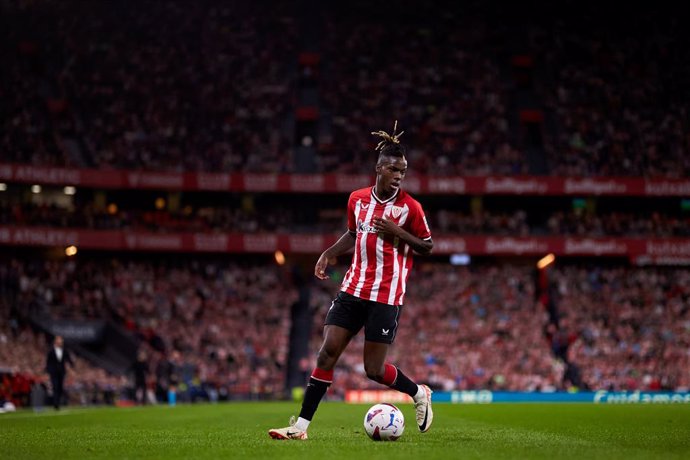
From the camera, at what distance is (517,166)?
4581 centimetres

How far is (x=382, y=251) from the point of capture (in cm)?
1006

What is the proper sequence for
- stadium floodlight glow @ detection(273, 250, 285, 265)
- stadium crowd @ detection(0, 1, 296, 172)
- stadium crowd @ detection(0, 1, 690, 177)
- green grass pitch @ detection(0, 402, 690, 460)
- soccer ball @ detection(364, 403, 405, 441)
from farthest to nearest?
stadium floodlight glow @ detection(273, 250, 285, 265) → stadium crowd @ detection(0, 1, 690, 177) → stadium crowd @ detection(0, 1, 296, 172) → soccer ball @ detection(364, 403, 405, 441) → green grass pitch @ detection(0, 402, 690, 460)

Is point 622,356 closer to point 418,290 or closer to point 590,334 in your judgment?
point 590,334

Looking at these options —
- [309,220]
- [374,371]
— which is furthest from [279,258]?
[374,371]

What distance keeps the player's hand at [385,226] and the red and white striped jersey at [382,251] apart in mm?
178

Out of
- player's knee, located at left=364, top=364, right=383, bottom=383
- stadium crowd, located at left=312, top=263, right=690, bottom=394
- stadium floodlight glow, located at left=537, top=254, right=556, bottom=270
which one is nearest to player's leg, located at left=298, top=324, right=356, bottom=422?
player's knee, located at left=364, top=364, right=383, bottom=383

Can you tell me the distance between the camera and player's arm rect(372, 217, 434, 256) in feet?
32.2

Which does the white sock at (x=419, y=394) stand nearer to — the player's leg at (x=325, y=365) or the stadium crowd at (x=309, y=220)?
the player's leg at (x=325, y=365)

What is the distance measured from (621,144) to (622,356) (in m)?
11.5

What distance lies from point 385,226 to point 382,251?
1.13ft

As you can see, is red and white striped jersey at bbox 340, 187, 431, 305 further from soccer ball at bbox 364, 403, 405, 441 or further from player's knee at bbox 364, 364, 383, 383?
soccer ball at bbox 364, 403, 405, 441

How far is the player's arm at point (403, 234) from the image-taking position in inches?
386

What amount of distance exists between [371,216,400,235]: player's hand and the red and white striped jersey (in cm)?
18

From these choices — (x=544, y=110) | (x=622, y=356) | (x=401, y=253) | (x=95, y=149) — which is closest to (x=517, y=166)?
(x=544, y=110)
